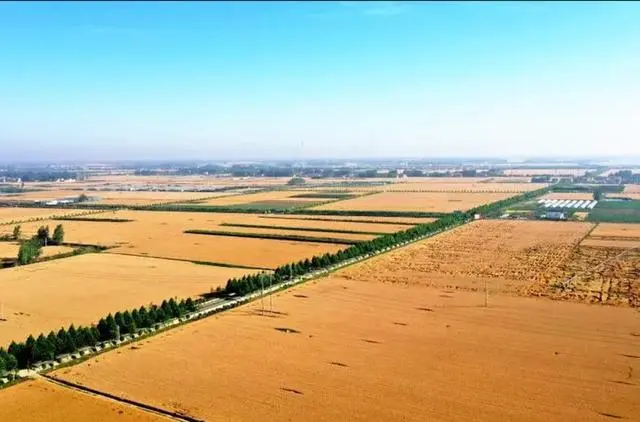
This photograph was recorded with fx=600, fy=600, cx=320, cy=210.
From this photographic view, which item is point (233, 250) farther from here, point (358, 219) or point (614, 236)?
point (614, 236)

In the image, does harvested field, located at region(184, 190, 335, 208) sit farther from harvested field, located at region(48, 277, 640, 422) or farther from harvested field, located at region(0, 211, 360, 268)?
harvested field, located at region(48, 277, 640, 422)

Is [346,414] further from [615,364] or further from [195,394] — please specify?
[615,364]

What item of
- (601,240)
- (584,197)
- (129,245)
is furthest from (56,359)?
(584,197)

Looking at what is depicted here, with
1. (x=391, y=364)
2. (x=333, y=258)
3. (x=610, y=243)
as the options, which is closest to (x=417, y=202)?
(x=610, y=243)

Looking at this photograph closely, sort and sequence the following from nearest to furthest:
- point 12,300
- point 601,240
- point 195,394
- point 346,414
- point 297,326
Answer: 1. point 346,414
2. point 195,394
3. point 297,326
4. point 12,300
5. point 601,240

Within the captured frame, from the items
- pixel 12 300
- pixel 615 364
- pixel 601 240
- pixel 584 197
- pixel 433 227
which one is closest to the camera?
pixel 615 364

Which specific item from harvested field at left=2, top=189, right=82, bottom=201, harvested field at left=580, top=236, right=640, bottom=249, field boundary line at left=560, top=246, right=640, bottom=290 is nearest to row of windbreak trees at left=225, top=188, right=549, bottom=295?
harvested field at left=580, top=236, right=640, bottom=249
